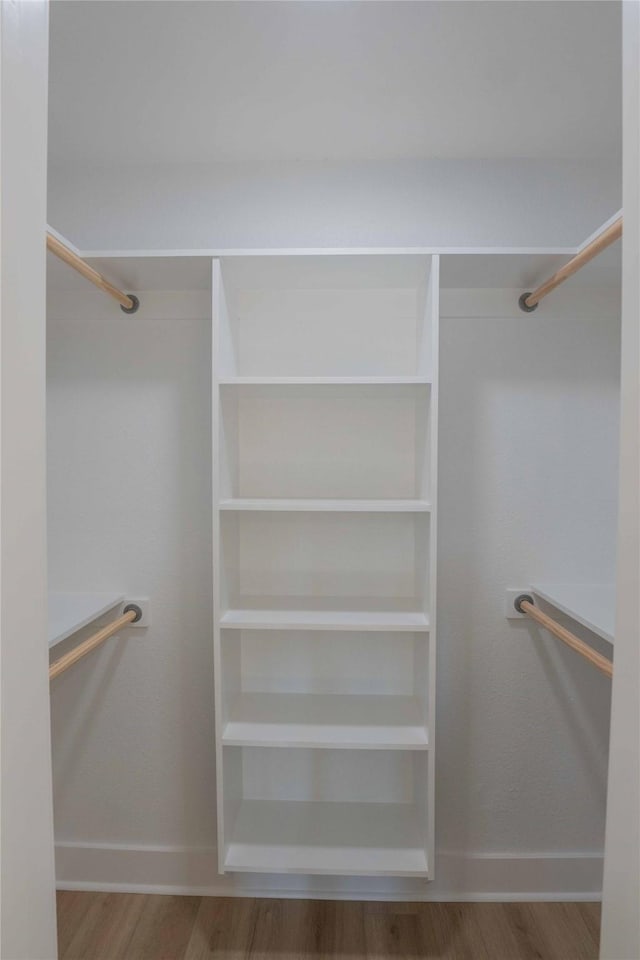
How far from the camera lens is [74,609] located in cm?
163

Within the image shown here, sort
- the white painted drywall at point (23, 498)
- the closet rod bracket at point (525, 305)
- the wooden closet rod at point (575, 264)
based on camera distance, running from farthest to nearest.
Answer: the closet rod bracket at point (525, 305), the wooden closet rod at point (575, 264), the white painted drywall at point (23, 498)

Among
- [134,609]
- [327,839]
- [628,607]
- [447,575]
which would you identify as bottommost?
[327,839]

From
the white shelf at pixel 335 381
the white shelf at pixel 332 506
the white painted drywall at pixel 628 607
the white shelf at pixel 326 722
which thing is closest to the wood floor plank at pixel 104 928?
the white shelf at pixel 326 722

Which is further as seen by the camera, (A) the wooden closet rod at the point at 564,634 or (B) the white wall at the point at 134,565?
(B) the white wall at the point at 134,565

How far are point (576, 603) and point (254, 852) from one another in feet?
3.73

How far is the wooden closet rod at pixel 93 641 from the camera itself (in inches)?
46.2

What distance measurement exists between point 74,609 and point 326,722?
0.81 m

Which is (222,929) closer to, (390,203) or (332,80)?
(390,203)

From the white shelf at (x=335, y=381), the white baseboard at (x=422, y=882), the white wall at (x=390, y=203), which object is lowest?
the white baseboard at (x=422, y=882)

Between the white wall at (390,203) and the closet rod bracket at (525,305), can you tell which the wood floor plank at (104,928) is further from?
the closet rod bracket at (525,305)

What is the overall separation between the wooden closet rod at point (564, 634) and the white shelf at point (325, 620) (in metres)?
0.34

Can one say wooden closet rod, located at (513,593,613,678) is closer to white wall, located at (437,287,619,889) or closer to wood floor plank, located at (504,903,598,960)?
white wall, located at (437,287,619,889)

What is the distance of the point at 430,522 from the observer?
146 cm

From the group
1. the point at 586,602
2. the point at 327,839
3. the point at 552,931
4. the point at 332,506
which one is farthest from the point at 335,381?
the point at 552,931
